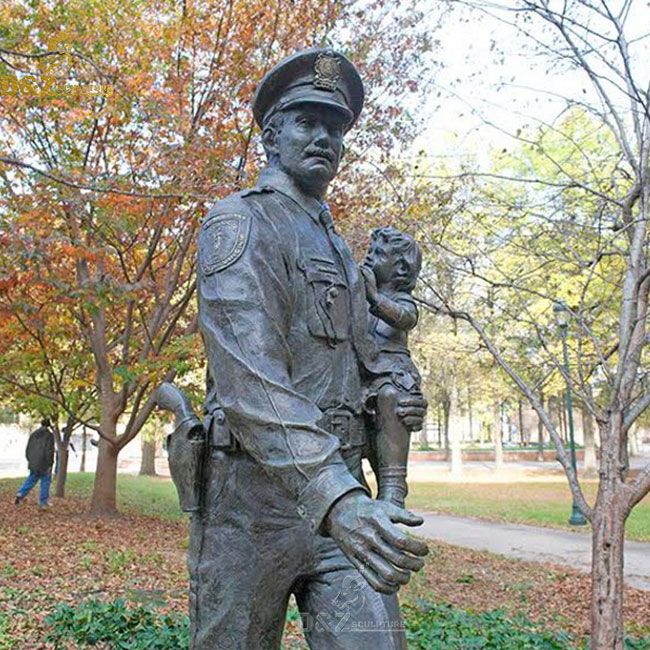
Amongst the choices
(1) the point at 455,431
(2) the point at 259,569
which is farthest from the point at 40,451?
(1) the point at 455,431

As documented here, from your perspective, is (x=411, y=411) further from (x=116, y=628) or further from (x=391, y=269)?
(x=116, y=628)

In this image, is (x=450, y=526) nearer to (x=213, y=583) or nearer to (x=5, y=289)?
(x=5, y=289)

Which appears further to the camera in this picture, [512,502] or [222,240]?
[512,502]

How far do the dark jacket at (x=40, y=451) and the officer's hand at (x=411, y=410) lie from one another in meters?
14.0

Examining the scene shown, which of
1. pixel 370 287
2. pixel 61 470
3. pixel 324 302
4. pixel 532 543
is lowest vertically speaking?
pixel 532 543

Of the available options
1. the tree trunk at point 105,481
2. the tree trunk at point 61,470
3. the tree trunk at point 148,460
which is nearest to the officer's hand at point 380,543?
the tree trunk at point 105,481

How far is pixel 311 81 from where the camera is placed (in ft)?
8.29

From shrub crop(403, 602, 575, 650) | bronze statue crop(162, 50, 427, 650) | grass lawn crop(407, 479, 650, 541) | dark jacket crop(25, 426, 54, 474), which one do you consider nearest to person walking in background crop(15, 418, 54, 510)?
dark jacket crop(25, 426, 54, 474)

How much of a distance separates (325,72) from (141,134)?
9.79 m

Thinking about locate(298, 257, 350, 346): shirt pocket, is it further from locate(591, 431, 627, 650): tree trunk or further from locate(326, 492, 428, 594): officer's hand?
locate(591, 431, 627, 650): tree trunk

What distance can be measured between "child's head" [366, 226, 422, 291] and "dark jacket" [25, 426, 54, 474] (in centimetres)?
1381

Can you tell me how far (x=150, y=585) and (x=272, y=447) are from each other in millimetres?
7663

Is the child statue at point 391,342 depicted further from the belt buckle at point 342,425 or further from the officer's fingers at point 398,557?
the officer's fingers at point 398,557

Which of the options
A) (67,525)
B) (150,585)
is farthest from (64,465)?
(150,585)
